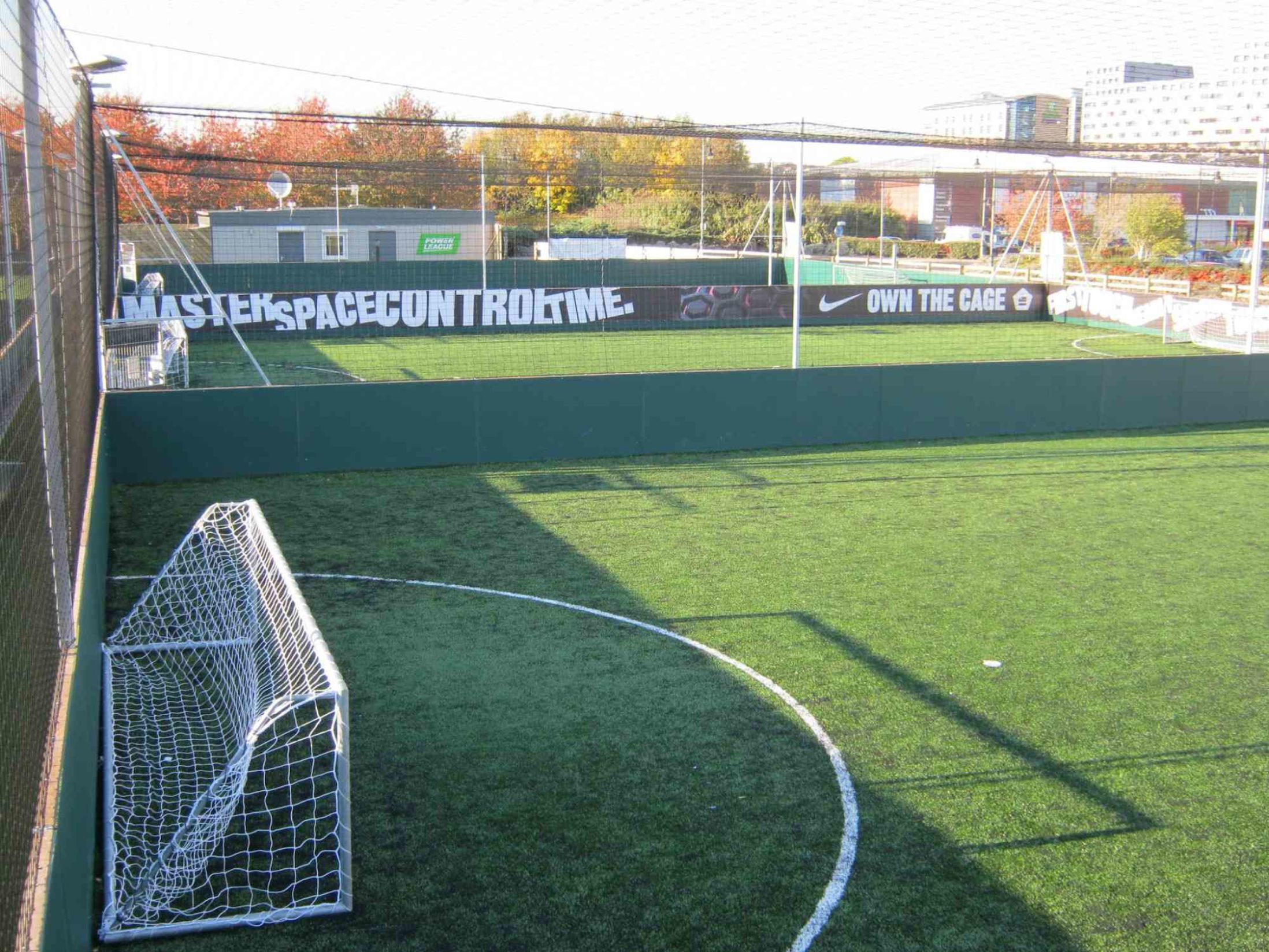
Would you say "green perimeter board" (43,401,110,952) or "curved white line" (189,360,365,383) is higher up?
"curved white line" (189,360,365,383)

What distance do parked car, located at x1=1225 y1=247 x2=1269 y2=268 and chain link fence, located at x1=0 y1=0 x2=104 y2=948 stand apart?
3945cm

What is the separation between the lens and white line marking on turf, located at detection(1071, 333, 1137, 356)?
2389 cm

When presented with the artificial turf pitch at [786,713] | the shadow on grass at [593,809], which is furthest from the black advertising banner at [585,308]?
the shadow on grass at [593,809]

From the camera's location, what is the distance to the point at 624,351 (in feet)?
77.9

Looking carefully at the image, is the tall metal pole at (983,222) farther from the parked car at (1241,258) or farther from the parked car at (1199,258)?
the parked car at (1241,258)

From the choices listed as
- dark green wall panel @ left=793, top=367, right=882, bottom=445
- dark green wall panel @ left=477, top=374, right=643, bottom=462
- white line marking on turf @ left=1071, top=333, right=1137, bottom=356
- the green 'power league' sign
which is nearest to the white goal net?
dark green wall panel @ left=477, top=374, right=643, bottom=462

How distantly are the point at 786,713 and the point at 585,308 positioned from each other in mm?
21154

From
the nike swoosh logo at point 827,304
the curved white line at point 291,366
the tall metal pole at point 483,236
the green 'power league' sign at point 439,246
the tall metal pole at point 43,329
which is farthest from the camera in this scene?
the green 'power league' sign at point 439,246

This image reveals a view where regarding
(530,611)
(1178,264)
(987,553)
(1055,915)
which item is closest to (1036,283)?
(1178,264)

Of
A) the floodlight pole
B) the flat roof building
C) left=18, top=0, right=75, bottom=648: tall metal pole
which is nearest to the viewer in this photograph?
left=18, top=0, right=75, bottom=648: tall metal pole

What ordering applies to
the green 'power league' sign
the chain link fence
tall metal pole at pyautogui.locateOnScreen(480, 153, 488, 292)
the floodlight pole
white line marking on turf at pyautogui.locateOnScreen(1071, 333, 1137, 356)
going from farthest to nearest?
the green 'power league' sign, the floodlight pole, tall metal pole at pyautogui.locateOnScreen(480, 153, 488, 292), white line marking on turf at pyautogui.locateOnScreen(1071, 333, 1137, 356), the chain link fence

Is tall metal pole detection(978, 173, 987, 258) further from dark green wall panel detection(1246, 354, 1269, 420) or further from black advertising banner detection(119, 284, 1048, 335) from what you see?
dark green wall panel detection(1246, 354, 1269, 420)

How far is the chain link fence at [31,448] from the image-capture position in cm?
309

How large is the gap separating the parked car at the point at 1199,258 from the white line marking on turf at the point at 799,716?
38185 millimetres
